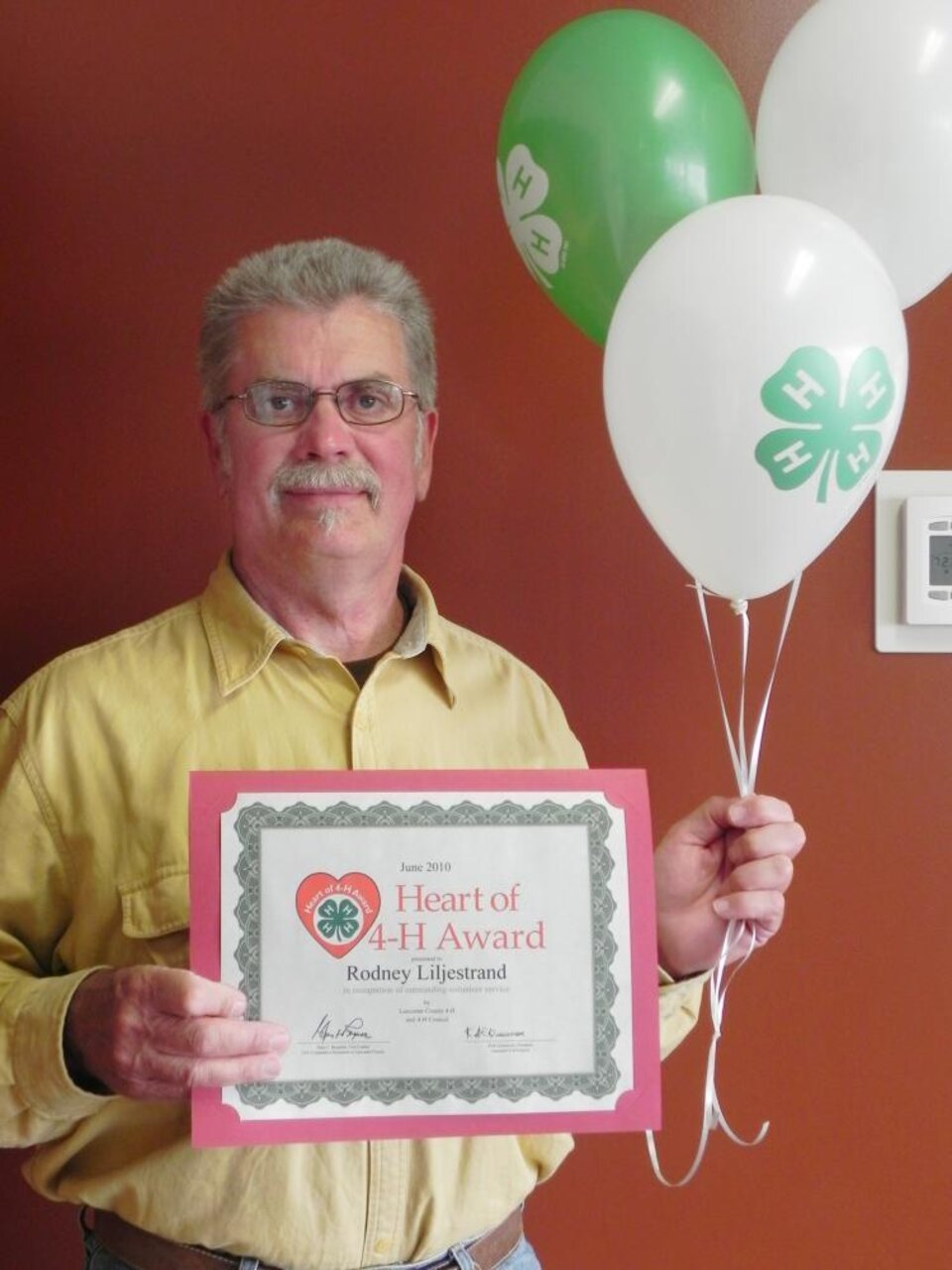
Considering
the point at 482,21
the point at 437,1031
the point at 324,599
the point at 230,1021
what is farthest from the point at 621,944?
the point at 482,21

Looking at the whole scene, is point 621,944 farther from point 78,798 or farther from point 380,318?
point 380,318

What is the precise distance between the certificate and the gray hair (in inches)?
17.9

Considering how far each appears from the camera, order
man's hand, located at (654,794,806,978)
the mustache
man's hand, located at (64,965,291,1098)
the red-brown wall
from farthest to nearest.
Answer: the red-brown wall → the mustache → man's hand, located at (654,794,806,978) → man's hand, located at (64,965,291,1098)

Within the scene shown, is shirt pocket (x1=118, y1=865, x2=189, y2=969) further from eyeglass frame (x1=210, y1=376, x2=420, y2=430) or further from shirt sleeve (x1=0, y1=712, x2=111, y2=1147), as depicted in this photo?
eyeglass frame (x1=210, y1=376, x2=420, y2=430)

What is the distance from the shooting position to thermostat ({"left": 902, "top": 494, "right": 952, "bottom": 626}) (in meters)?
1.57

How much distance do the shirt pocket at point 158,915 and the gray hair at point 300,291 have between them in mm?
460

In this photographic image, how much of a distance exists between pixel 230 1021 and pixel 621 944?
32cm

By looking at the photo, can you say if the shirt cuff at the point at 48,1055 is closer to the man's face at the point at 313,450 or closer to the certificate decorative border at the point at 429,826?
the certificate decorative border at the point at 429,826

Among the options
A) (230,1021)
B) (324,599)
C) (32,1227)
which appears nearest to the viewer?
(230,1021)

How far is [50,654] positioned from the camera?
5.12 feet

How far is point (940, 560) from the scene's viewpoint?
1569 millimetres

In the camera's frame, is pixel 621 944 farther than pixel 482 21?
No

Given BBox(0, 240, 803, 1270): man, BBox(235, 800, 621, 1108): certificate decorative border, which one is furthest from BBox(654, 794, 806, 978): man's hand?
BBox(235, 800, 621, 1108): certificate decorative border
